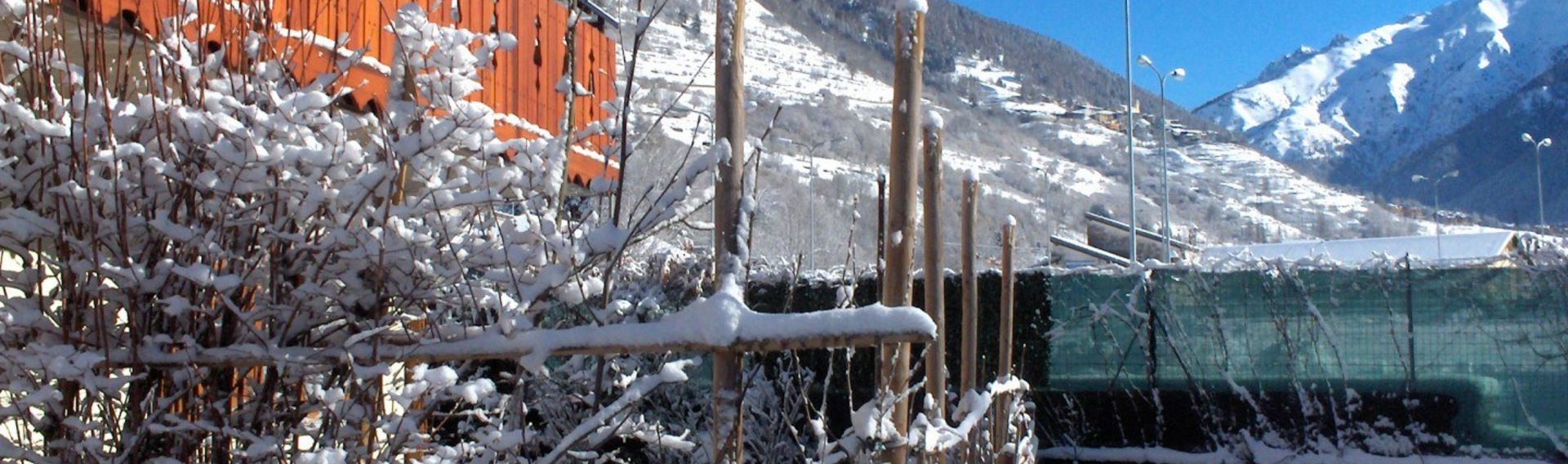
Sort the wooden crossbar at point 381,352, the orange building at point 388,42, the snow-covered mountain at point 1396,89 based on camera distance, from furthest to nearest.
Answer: the snow-covered mountain at point 1396,89
the orange building at point 388,42
the wooden crossbar at point 381,352

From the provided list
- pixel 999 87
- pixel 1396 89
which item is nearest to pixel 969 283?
pixel 999 87

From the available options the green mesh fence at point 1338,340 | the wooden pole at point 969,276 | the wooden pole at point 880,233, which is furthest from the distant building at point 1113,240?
the wooden pole at point 880,233

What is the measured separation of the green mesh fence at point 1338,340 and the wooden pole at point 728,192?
719 centimetres

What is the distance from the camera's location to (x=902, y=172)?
118 inches

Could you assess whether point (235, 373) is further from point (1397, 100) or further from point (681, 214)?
point (1397, 100)

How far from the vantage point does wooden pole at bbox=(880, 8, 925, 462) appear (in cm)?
285

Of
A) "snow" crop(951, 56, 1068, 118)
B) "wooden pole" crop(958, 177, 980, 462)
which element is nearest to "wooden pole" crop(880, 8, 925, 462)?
"wooden pole" crop(958, 177, 980, 462)

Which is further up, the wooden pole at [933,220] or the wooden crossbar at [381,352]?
the wooden pole at [933,220]

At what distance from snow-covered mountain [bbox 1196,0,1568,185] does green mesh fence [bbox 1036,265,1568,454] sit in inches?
5986

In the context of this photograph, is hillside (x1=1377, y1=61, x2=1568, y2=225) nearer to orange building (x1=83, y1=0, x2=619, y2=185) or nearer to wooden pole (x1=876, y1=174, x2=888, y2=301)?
orange building (x1=83, y1=0, x2=619, y2=185)

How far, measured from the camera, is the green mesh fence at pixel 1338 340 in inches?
318

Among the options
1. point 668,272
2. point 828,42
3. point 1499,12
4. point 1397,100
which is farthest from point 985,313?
point 1499,12

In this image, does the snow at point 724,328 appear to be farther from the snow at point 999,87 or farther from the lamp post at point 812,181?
the snow at point 999,87

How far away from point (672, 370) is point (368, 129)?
64 centimetres
